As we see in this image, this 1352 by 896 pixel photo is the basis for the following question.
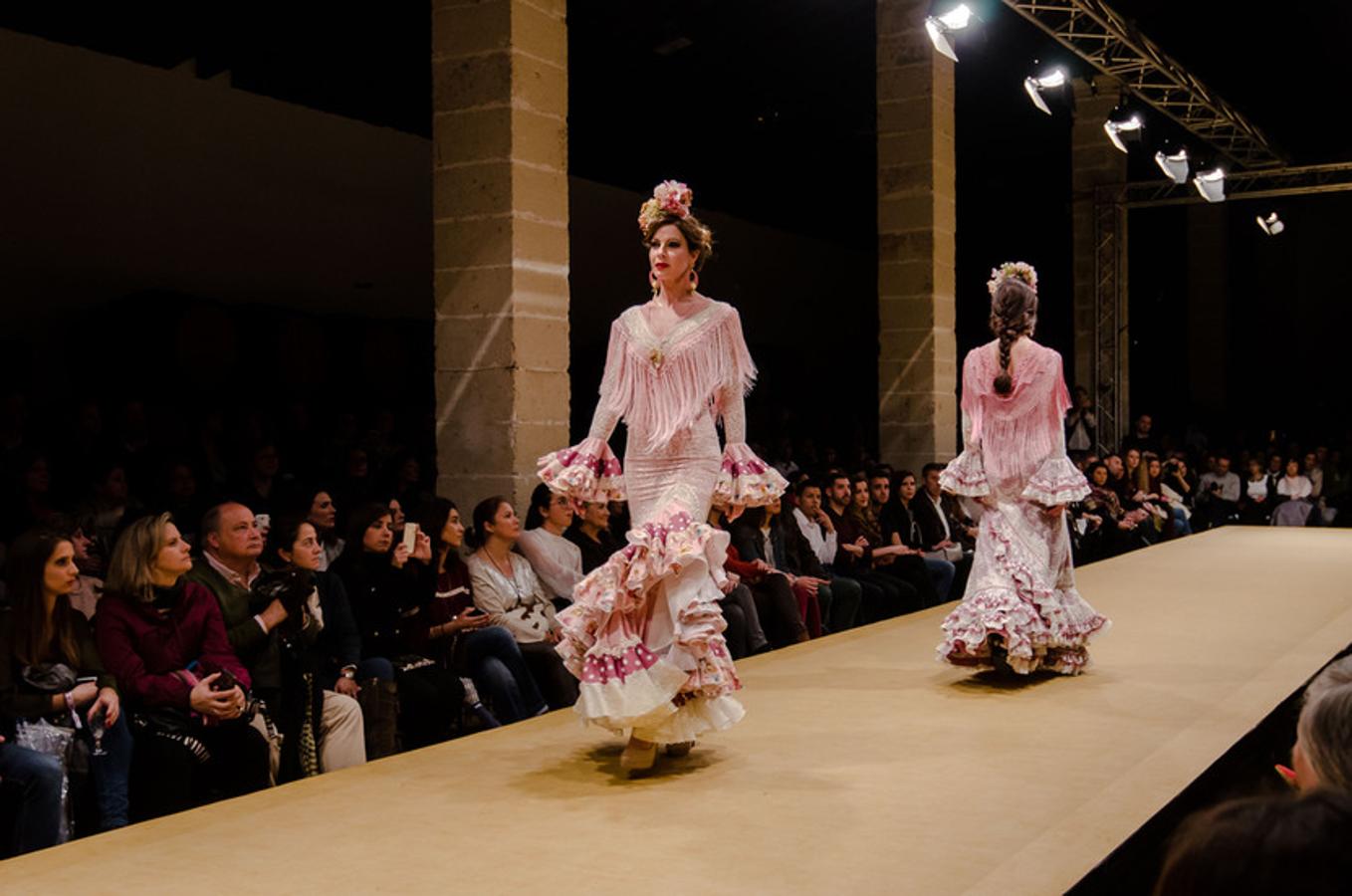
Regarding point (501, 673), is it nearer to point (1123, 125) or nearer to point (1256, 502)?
point (1123, 125)

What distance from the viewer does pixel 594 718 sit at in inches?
130

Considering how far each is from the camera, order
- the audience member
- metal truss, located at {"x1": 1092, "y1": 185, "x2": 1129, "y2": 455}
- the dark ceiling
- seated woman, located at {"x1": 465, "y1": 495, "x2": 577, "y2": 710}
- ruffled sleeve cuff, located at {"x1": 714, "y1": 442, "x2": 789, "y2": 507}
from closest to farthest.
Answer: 1. the audience member
2. ruffled sleeve cuff, located at {"x1": 714, "y1": 442, "x2": 789, "y2": 507}
3. seated woman, located at {"x1": 465, "y1": 495, "x2": 577, "y2": 710}
4. the dark ceiling
5. metal truss, located at {"x1": 1092, "y1": 185, "x2": 1129, "y2": 455}

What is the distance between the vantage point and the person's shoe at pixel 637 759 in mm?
3354

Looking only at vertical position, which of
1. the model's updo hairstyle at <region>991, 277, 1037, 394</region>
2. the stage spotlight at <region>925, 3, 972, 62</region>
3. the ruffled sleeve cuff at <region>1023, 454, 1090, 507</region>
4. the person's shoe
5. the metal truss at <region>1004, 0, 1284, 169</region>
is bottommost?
the person's shoe

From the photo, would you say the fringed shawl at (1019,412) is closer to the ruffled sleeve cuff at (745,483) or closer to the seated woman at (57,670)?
the ruffled sleeve cuff at (745,483)

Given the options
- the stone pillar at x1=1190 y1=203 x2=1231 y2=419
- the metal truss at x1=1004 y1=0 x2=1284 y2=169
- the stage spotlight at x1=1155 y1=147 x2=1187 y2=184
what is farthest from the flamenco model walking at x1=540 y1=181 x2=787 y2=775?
the stone pillar at x1=1190 y1=203 x2=1231 y2=419

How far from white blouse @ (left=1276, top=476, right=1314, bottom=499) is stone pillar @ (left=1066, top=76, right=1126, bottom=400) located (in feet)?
6.98

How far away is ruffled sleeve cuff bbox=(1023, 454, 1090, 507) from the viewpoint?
4367 millimetres

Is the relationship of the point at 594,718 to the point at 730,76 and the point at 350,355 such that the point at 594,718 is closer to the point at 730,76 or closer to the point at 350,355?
the point at 350,355

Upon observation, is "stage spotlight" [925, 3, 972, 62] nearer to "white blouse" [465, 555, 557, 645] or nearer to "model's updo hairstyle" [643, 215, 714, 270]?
"white blouse" [465, 555, 557, 645]

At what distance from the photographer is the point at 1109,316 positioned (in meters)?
13.4

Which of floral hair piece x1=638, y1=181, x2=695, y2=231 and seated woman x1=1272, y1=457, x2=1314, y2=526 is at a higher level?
floral hair piece x1=638, y1=181, x2=695, y2=231

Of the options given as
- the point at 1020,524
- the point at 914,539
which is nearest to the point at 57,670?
the point at 1020,524

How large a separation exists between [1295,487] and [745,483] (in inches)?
396
